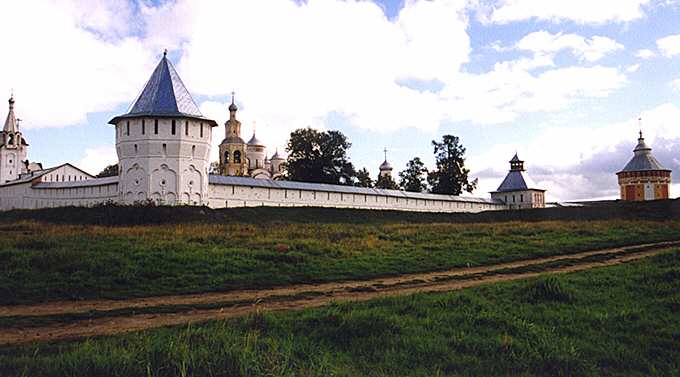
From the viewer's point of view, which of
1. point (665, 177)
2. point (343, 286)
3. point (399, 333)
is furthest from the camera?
point (665, 177)

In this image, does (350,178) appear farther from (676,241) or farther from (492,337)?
(492,337)

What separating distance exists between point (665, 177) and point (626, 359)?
A: 47.4 meters

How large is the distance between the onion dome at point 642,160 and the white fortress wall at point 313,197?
51.3ft

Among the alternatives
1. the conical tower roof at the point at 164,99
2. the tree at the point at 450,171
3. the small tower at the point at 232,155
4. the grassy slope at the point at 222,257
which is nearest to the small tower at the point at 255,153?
the small tower at the point at 232,155

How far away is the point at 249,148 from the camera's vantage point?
6044cm

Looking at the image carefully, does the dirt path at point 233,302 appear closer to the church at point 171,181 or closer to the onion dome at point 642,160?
the church at point 171,181

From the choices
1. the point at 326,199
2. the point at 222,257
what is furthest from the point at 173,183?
the point at 222,257

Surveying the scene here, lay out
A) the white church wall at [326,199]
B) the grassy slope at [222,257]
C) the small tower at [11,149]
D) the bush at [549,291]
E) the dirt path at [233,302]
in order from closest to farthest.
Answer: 1. the dirt path at [233,302]
2. the bush at [549,291]
3. the grassy slope at [222,257]
4. the white church wall at [326,199]
5. the small tower at [11,149]

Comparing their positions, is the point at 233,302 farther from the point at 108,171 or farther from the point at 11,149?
the point at 11,149

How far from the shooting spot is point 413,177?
51.6 metres

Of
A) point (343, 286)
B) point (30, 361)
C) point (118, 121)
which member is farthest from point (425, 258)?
point (118, 121)

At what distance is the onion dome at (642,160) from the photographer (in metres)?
46.7

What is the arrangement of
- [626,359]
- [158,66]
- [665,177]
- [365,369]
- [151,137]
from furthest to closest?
[665,177], [158,66], [151,137], [626,359], [365,369]

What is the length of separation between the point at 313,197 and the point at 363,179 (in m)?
18.0
